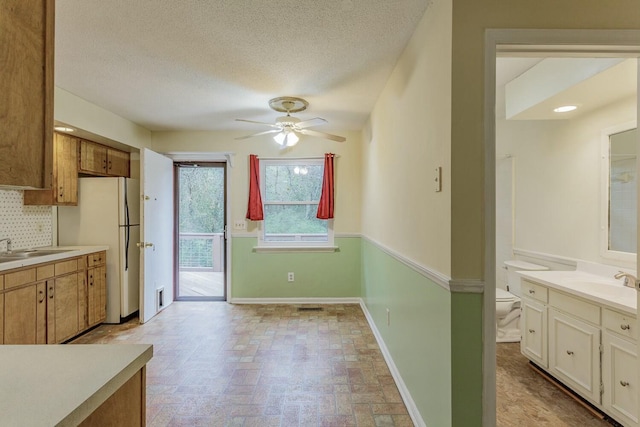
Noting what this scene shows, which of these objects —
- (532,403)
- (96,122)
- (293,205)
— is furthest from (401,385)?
(96,122)

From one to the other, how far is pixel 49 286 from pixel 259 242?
229 cm

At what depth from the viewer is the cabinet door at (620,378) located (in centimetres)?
173

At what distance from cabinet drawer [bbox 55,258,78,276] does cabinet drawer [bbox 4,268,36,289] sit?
26 cm

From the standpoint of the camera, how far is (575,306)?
2105 mm

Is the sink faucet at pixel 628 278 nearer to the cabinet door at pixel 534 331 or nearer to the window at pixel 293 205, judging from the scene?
the cabinet door at pixel 534 331

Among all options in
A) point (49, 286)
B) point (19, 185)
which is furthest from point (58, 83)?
point (19, 185)

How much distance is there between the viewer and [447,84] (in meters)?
1.47

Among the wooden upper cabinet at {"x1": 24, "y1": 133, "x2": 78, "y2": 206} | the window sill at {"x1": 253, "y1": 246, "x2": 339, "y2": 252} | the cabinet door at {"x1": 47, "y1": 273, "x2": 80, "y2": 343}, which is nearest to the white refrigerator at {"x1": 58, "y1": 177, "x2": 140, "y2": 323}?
the wooden upper cabinet at {"x1": 24, "y1": 133, "x2": 78, "y2": 206}

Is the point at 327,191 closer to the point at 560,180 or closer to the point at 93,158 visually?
the point at 560,180

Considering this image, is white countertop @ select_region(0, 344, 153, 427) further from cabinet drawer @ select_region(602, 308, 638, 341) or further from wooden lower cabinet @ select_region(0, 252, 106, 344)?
cabinet drawer @ select_region(602, 308, 638, 341)

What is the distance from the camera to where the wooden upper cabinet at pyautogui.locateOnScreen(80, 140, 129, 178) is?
3.44 metres

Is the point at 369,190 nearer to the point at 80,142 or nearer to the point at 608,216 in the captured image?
the point at 608,216

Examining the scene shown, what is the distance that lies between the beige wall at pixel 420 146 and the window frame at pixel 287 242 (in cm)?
158

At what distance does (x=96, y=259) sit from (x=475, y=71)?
389cm
